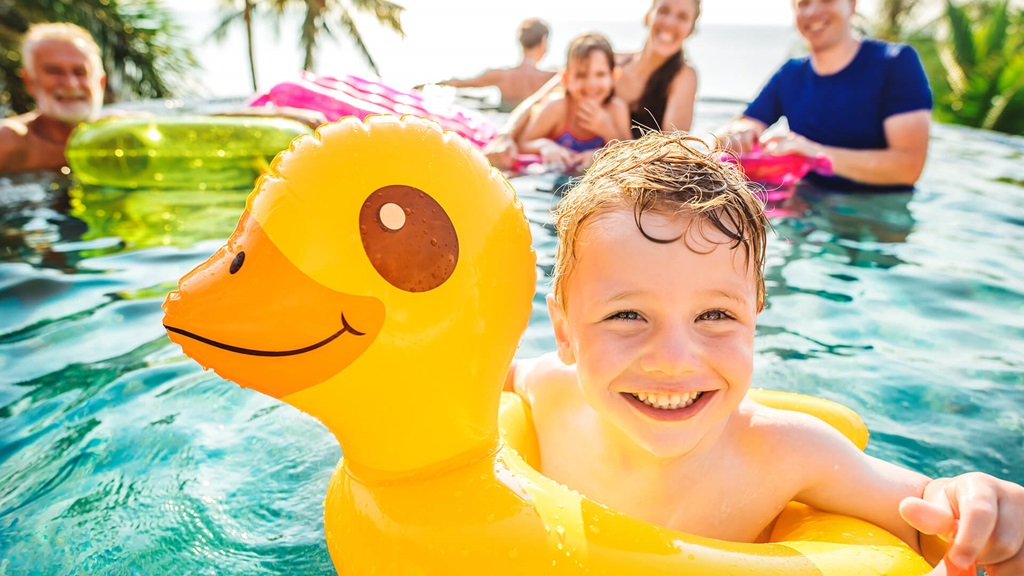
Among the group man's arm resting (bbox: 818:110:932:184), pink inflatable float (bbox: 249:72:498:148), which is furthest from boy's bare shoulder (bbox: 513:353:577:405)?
pink inflatable float (bbox: 249:72:498:148)

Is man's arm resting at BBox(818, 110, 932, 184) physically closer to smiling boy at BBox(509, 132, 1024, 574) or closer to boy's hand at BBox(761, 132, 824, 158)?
boy's hand at BBox(761, 132, 824, 158)

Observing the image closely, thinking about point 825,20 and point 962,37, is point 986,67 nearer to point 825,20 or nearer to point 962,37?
point 962,37

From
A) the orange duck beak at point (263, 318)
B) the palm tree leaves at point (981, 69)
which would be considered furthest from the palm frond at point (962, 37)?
the orange duck beak at point (263, 318)

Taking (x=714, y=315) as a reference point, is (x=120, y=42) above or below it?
above

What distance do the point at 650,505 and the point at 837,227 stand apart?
3443 mm

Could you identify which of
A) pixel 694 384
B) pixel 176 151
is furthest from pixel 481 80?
pixel 694 384

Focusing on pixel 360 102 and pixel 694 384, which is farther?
pixel 360 102

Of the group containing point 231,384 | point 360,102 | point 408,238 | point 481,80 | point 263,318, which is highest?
point 408,238

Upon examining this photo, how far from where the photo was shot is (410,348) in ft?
4.05

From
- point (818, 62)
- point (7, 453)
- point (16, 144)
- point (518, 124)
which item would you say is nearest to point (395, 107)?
point (518, 124)

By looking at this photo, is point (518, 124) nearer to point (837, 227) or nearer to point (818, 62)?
point (818, 62)

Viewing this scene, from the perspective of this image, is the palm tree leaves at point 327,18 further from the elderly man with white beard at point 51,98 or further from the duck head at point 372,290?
the duck head at point 372,290

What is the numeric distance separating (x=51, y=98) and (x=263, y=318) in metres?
5.82

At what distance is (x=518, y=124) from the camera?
6.11 meters
